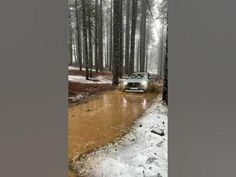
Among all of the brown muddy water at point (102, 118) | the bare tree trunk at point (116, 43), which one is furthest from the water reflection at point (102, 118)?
the bare tree trunk at point (116, 43)

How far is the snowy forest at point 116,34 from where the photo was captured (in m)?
2.31

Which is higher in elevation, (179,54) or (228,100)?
(179,54)

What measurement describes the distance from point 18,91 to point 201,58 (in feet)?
4.47

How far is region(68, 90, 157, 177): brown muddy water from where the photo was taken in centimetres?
224

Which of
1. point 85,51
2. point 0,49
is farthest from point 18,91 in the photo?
point 85,51

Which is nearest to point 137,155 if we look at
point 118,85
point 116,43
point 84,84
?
point 118,85

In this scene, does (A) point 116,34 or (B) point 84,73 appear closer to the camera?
(B) point 84,73

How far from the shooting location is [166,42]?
226 cm

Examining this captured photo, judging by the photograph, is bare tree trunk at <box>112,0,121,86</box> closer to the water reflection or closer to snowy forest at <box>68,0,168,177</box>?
snowy forest at <box>68,0,168,177</box>

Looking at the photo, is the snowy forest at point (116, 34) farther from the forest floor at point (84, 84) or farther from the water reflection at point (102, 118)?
the water reflection at point (102, 118)

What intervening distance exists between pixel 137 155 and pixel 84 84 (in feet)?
2.32

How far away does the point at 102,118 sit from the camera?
2.32 metres

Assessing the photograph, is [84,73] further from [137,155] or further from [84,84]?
[137,155]

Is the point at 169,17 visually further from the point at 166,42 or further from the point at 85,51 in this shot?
the point at 85,51
